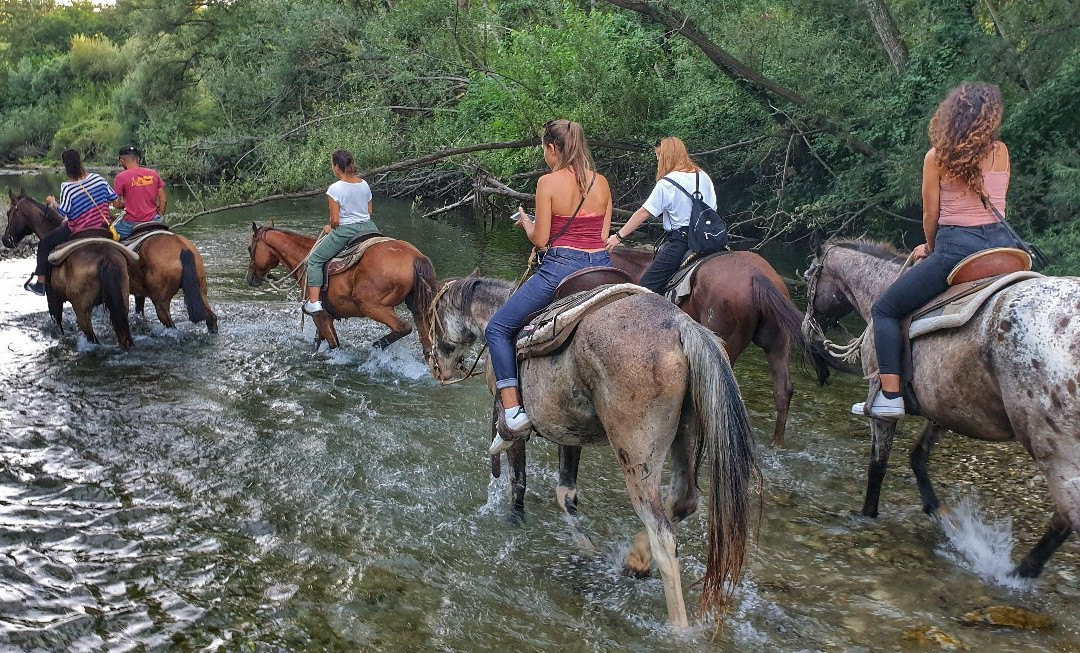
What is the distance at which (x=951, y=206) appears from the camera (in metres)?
4.99

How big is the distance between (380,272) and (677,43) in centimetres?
805

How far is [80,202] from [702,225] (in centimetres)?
766

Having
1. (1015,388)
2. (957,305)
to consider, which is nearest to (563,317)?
(957,305)

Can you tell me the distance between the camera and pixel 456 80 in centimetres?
1788

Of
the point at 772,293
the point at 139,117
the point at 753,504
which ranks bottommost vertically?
the point at 753,504

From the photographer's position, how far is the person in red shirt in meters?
10.4

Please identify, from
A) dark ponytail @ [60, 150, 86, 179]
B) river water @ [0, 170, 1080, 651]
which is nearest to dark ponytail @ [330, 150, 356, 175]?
river water @ [0, 170, 1080, 651]

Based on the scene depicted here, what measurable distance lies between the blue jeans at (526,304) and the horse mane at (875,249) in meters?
2.66

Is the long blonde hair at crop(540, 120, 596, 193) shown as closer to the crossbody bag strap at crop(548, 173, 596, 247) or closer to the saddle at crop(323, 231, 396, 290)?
the crossbody bag strap at crop(548, 173, 596, 247)

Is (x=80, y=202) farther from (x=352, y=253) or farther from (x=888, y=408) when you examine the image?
(x=888, y=408)

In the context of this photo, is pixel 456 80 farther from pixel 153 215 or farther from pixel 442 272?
pixel 153 215

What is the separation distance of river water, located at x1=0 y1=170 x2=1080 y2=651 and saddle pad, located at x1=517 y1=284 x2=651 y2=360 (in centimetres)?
145

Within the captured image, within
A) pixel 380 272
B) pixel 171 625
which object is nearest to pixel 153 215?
pixel 380 272

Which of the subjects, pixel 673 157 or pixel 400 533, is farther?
pixel 673 157
